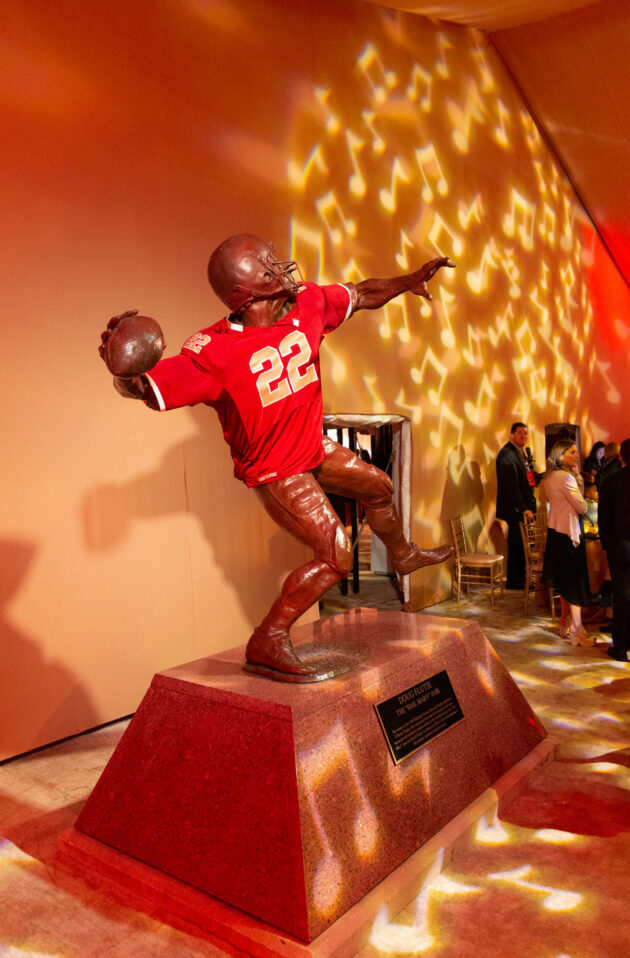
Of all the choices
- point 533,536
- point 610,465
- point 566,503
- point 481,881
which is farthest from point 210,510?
point 610,465

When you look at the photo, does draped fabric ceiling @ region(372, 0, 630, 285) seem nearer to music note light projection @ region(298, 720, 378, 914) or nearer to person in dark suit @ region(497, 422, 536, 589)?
person in dark suit @ region(497, 422, 536, 589)

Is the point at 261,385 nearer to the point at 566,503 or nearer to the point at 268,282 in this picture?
the point at 268,282

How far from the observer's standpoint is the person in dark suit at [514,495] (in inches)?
276

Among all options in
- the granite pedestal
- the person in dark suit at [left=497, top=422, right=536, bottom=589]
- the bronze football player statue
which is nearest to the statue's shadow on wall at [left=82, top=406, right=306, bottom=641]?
the granite pedestal

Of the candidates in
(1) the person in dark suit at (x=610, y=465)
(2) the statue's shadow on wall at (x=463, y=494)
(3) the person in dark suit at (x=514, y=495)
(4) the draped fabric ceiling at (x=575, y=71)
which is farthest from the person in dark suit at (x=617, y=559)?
(4) the draped fabric ceiling at (x=575, y=71)

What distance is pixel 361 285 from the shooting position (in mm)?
2834

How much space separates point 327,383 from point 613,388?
7.02 meters

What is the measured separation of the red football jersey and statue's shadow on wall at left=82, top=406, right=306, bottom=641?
165cm

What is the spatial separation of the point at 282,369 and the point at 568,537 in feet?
10.6

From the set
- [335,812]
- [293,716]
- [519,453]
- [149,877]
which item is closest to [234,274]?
[293,716]

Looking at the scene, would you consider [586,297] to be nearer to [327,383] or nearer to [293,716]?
[327,383]

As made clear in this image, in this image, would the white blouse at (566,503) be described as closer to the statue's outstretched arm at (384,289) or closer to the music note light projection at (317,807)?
the statue's outstretched arm at (384,289)

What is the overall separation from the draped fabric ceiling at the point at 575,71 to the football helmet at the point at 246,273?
14.8 ft

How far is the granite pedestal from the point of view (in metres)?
2.05
